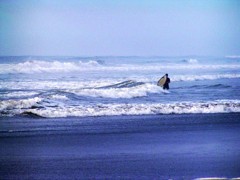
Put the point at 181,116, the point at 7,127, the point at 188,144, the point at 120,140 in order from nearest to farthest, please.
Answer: the point at 188,144 < the point at 120,140 < the point at 7,127 < the point at 181,116

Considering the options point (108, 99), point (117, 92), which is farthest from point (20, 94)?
point (108, 99)

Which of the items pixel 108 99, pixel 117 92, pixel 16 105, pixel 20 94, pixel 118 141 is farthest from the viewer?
pixel 20 94

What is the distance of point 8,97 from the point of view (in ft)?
51.5

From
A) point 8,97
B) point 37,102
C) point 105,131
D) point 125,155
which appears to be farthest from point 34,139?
point 8,97

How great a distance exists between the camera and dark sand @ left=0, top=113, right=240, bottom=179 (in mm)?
5406

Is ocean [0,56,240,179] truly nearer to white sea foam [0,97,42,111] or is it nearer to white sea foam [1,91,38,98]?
white sea foam [0,97,42,111]

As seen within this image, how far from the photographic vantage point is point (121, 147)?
6.91 meters

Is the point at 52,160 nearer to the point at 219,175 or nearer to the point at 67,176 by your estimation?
the point at 67,176

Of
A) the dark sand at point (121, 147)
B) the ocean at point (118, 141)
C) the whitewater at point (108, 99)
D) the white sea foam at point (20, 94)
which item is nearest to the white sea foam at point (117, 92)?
the whitewater at point (108, 99)

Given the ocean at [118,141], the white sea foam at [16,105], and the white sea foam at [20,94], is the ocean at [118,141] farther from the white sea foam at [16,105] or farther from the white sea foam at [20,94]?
the white sea foam at [20,94]

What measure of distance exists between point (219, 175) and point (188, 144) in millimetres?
1886

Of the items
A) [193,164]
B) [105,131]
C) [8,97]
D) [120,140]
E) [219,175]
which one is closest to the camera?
[219,175]

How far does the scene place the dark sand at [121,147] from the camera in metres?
5.41

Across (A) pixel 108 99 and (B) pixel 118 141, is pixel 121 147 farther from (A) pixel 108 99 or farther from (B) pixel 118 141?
(A) pixel 108 99
